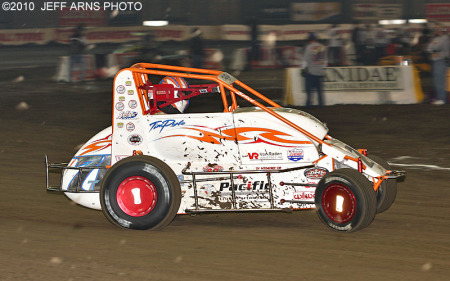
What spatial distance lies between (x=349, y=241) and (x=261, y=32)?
96.1 ft

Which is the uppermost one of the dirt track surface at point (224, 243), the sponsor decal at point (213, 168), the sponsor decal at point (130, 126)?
the sponsor decal at point (130, 126)

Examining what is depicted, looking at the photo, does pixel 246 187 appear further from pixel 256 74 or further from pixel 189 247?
pixel 256 74

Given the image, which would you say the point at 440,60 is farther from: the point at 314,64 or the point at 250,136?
the point at 250,136

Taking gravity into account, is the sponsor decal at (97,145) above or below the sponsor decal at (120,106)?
below

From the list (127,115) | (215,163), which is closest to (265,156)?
(215,163)

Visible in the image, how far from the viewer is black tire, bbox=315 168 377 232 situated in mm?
6242

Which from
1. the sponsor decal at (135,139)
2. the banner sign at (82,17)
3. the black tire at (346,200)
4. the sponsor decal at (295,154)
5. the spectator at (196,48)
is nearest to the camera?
the black tire at (346,200)

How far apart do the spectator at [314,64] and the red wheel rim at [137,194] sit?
9679 millimetres

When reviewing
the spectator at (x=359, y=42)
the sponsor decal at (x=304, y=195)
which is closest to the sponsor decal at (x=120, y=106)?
the sponsor decal at (x=304, y=195)

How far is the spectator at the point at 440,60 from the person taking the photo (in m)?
15.9

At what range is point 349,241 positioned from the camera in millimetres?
6273

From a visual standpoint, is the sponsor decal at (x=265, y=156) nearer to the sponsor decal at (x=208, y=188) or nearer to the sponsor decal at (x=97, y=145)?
the sponsor decal at (x=208, y=188)

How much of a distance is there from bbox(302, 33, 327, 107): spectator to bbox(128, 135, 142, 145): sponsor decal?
9.46 m

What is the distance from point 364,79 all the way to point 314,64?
137 cm
